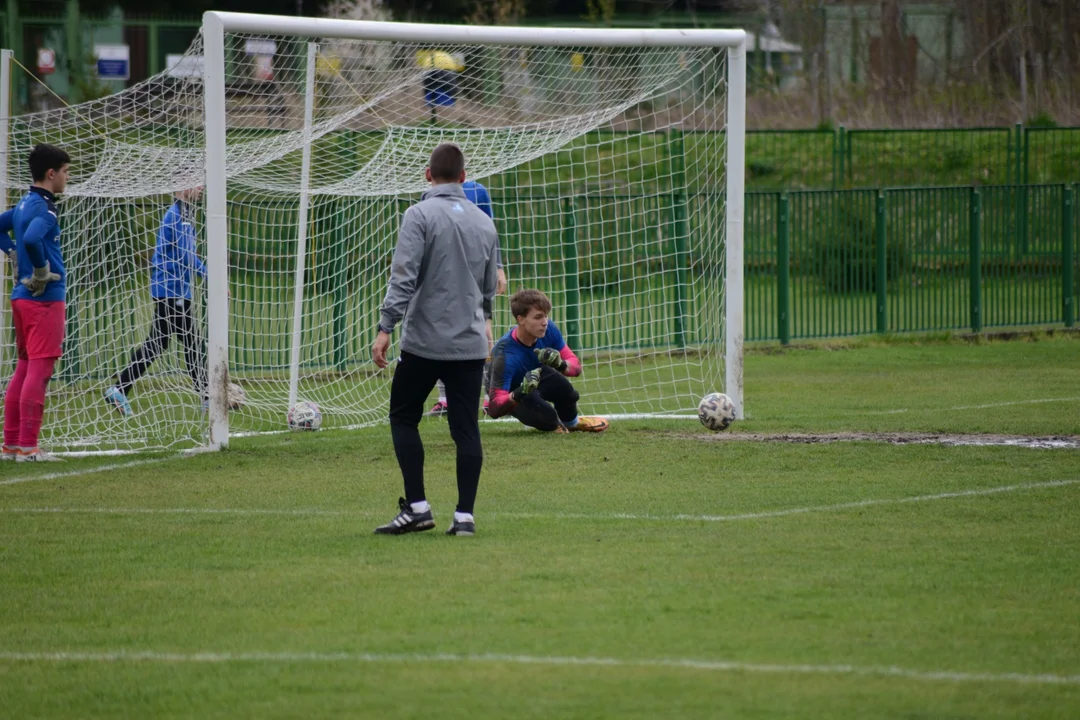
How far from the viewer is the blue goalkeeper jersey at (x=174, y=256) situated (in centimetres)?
1190

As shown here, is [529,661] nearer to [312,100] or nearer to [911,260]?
[312,100]

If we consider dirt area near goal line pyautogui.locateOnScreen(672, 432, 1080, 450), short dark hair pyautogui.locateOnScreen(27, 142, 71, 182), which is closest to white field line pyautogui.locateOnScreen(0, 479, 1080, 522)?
dirt area near goal line pyautogui.locateOnScreen(672, 432, 1080, 450)

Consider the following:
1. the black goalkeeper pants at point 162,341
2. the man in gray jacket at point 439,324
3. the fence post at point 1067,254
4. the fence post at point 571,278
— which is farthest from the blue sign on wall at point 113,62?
the man in gray jacket at point 439,324

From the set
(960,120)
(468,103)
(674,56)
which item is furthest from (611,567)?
(960,120)

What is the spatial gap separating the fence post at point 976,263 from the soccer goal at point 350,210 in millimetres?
3899

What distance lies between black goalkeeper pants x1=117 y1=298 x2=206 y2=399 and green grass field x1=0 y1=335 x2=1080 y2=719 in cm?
132

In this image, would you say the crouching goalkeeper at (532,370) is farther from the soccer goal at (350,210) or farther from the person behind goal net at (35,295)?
the person behind goal net at (35,295)

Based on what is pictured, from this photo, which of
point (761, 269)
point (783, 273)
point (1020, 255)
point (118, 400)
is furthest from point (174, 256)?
point (1020, 255)

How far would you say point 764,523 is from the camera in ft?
24.2

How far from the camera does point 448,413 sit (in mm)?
7203

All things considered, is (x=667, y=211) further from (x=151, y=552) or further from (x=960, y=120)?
(x=960, y=120)

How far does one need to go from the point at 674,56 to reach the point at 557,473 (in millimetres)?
4594

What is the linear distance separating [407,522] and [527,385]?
3.37m

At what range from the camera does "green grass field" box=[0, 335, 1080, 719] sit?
470cm
